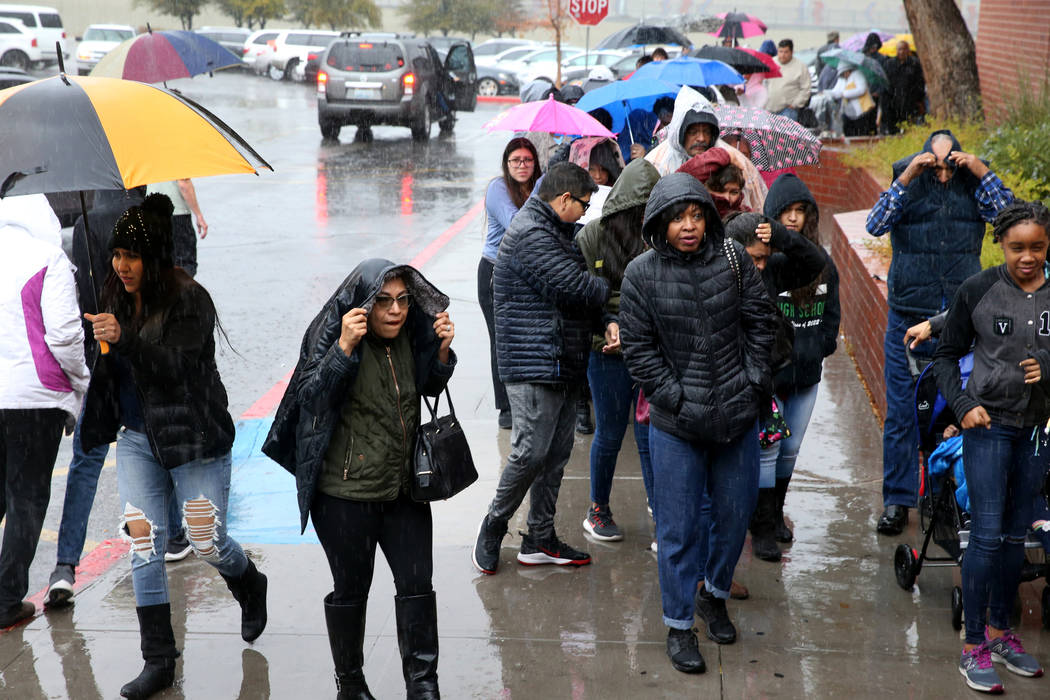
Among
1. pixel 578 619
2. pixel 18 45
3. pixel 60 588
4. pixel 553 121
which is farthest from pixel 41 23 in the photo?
pixel 578 619

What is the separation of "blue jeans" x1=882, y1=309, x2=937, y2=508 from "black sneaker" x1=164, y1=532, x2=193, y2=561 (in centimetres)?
361

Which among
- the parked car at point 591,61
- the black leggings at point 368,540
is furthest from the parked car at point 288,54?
the black leggings at point 368,540

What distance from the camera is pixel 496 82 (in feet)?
133

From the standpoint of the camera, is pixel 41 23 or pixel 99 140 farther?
pixel 41 23

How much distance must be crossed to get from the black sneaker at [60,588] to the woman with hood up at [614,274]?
256 centimetres

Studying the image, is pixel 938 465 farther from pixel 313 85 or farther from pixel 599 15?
pixel 313 85

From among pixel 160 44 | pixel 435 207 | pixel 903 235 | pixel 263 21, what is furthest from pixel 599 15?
pixel 263 21

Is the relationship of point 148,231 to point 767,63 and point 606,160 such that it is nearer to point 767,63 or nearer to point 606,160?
point 606,160

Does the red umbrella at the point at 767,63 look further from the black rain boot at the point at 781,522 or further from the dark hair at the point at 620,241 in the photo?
the black rain boot at the point at 781,522

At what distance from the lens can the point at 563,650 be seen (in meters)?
4.80

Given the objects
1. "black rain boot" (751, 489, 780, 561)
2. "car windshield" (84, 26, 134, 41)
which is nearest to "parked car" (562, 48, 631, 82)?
"car windshield" (84, 26, 134, 41)

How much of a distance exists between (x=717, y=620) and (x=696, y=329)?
50.7 inches

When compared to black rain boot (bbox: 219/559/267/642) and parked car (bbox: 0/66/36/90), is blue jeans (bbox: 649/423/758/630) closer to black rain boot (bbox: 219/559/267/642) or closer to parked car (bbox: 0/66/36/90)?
black rain boot (bbox: 219/559/267/642)

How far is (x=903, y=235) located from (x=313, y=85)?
131ft
